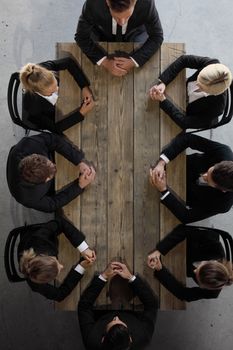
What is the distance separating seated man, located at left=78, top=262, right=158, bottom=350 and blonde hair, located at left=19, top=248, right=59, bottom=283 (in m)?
0.33

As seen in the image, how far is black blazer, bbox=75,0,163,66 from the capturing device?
9.29 ft

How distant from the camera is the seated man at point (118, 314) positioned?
282cm

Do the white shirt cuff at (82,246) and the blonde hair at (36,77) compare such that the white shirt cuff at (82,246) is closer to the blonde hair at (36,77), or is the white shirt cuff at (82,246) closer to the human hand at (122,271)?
the human hand at (122,271)

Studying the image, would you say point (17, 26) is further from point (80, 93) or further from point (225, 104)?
point (225, 104)

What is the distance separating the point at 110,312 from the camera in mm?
2891

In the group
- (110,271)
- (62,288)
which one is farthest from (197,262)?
(62,288)

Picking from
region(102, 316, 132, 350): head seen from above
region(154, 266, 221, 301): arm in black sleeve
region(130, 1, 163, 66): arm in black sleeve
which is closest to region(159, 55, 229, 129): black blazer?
region(130, 1, 163, 66): arm in black sleeve

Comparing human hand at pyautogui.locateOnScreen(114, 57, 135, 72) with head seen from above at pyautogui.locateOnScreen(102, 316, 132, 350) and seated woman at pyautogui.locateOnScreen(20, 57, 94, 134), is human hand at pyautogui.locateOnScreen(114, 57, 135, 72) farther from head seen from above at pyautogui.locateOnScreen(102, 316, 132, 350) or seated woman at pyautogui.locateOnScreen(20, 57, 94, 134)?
head seen from above at pyautogui.locateOnScreen(102, 316, 132, 350)

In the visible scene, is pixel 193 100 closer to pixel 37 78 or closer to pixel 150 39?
pixel 150 39

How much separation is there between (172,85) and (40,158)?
1004mm

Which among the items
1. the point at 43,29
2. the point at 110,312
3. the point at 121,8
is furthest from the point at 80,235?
the point at 43,29

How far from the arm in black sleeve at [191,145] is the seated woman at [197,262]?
48 centimetres

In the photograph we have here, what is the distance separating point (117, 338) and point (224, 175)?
111 centimetres

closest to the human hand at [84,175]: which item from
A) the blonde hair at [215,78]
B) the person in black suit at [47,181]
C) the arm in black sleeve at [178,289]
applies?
the person in black suit at [47,181]
